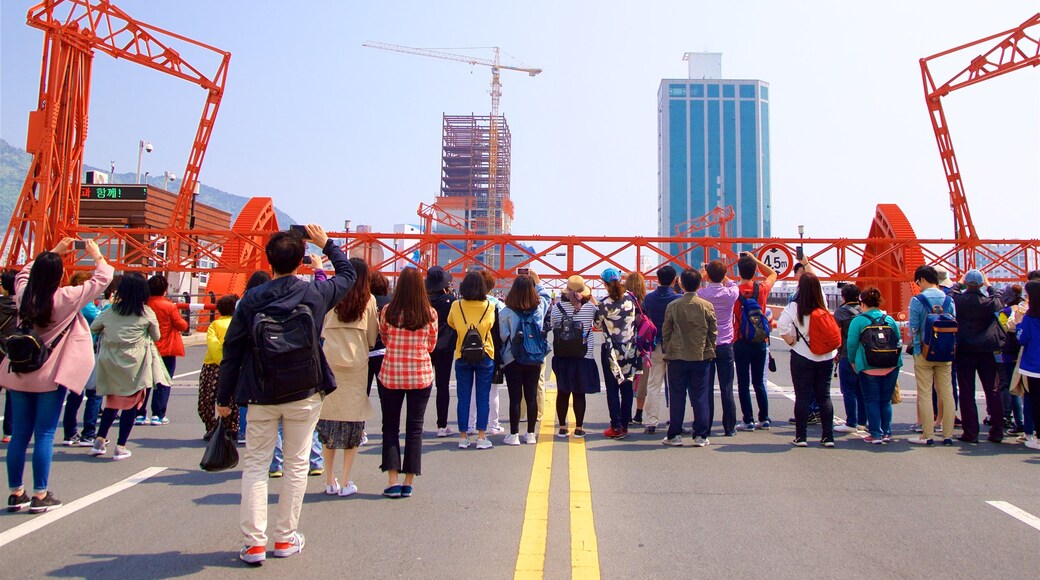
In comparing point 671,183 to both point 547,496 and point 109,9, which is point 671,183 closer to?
point 109,9

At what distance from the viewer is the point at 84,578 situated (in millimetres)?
3510

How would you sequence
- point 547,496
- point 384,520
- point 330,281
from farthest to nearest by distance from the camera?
point 547,496
point 384,520
point 330,281

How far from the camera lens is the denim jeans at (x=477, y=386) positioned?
663 cm

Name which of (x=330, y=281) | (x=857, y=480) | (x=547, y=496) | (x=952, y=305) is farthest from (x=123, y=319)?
(x=952, y=305)

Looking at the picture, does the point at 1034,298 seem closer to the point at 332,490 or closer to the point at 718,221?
the point at 332,490

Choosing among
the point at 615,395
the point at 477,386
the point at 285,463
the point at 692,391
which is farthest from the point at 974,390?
the point at 285,463

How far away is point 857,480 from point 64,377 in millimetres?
5993

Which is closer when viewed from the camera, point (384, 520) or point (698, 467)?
point (384, 520)

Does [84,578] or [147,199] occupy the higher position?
[147,199]

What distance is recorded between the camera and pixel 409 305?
5.13m

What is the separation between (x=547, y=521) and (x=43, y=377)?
3.50 m

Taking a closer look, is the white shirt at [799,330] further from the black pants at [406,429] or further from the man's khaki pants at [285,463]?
the man's khaki pants at [285,463]

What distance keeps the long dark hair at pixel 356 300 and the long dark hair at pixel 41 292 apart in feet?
6.16

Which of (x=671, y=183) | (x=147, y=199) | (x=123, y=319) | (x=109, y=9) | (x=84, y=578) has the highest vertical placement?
(x=671, y=183)
